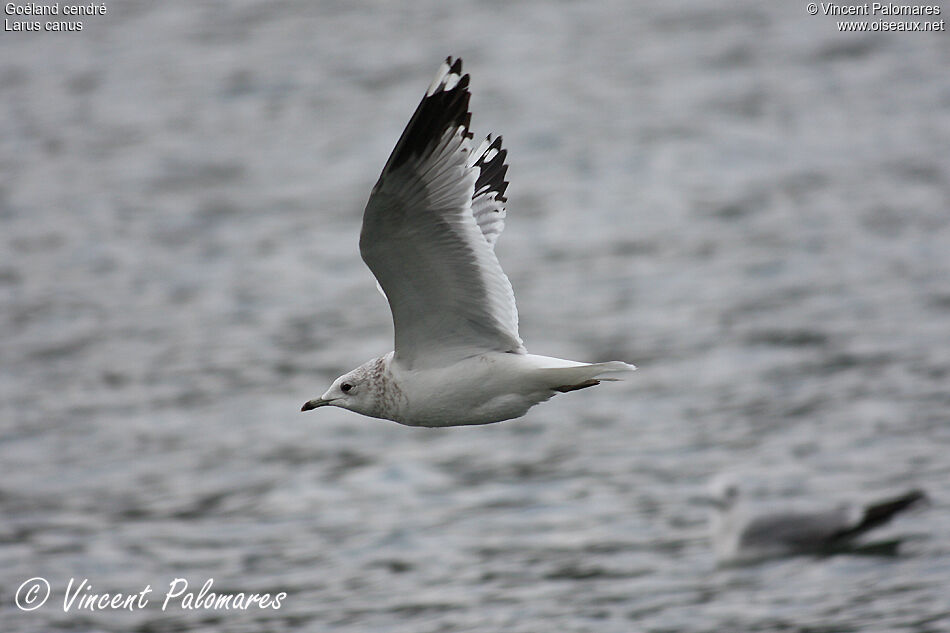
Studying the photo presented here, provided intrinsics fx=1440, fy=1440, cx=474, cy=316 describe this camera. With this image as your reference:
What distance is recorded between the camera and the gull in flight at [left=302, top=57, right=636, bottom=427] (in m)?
6.25

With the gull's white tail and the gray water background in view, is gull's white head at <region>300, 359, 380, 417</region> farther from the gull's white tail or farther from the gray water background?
the gray water background

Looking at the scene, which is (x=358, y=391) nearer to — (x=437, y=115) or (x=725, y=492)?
(x=437, y=115)

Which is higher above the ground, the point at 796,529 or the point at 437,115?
the point at 437,115

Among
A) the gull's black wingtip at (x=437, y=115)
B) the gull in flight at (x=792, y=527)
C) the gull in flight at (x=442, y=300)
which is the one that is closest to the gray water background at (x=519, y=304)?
the gull in flight at (x=792, y=527)

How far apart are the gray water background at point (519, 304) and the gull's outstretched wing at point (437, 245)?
482 cm

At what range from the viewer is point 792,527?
41.5 ft

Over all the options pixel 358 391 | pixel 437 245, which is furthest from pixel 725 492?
pixel 437 245

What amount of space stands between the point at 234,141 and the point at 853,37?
1104 centimetres

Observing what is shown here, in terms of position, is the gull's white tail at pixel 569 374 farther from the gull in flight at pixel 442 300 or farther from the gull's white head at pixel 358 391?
the gull's white head at pixel 358 391

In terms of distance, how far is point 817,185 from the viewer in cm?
2088

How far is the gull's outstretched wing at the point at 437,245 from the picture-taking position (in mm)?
6230

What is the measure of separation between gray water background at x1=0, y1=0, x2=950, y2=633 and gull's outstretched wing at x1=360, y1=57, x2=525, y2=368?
15.8 feet

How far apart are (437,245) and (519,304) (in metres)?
12.5

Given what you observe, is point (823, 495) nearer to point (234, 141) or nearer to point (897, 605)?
point (897, 605)
